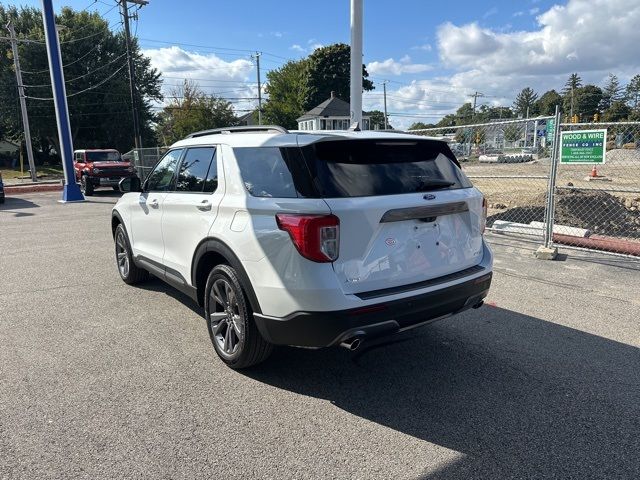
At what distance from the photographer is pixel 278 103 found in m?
76.4

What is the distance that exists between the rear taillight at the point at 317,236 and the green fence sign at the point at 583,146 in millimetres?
5548

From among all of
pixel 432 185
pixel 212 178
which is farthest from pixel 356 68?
pixel 432 185

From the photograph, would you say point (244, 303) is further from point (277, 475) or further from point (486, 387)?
point (486, 387)

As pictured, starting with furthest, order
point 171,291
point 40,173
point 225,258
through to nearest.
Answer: point 40,173, point 171,291, point 225,258

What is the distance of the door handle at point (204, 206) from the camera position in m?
3.93

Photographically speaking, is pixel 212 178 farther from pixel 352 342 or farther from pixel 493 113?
pixel 493 113

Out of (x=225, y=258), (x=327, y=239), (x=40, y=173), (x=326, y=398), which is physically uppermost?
(x=327, y=239)

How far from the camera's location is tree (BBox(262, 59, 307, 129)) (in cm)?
7512

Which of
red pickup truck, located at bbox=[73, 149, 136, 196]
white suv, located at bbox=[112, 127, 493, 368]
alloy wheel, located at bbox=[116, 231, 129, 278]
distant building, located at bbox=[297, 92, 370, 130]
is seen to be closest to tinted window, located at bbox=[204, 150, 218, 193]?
white suv, located at bbox=[112, 127, 493, 368]

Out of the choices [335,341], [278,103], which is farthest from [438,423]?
[278,103]

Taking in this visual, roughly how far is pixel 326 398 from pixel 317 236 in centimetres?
126

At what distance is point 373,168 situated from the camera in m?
3.34

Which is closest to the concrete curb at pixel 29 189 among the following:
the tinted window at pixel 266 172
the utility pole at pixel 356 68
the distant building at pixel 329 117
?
the utility pole at pixel 356 68

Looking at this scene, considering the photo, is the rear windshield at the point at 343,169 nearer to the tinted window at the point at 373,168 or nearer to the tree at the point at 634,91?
the tinted window at the point at 373,168
